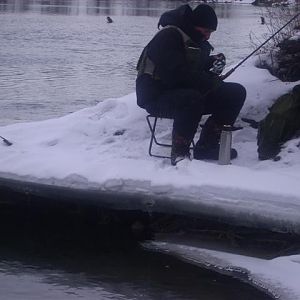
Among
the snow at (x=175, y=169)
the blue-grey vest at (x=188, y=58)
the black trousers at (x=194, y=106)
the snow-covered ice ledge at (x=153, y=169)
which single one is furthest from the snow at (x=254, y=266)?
the blue-grey vest at (x=188, y=58)

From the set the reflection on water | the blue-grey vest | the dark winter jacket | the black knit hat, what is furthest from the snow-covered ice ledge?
the reflection on water

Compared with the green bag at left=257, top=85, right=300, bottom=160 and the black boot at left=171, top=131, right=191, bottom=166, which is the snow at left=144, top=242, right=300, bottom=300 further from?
the green bag at left=257, top=85, right=300, bottom=160

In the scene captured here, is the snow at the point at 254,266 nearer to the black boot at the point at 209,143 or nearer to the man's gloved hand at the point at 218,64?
the black boot at the point at 209,143

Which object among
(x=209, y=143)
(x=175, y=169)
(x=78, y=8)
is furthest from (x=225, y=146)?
(x=78, y=8)

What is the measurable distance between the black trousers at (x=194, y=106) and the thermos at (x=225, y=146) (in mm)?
240

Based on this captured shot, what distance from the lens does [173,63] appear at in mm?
6734

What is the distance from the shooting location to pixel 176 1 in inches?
3265

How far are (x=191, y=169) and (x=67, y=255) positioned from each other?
3.86 ft

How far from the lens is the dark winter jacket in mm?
6773

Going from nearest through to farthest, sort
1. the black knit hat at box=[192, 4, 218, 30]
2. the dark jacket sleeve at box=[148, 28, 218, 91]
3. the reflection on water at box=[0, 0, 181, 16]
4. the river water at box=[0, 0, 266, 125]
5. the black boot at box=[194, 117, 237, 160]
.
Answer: the dark jacket sleeve at box=[148, 28, 218, 91] → the black knit hat at box=[192, 4, 218, 30] → the black boot at box=[194, 117, 237, 160] → the river water at box=[0, 0, 266, 125] → the reflection on water at box=[0, 0, 181, 16]

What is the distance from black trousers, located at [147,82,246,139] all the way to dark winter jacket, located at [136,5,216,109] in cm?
10

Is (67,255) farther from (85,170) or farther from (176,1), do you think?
(176,1)

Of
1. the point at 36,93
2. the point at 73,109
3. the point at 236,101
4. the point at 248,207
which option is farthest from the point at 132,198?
the point at 36,93

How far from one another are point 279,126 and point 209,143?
627mm
